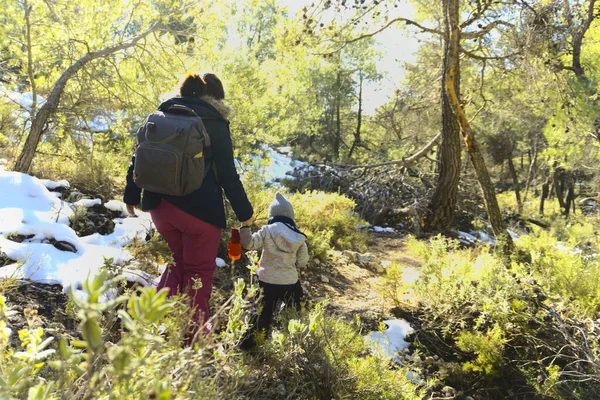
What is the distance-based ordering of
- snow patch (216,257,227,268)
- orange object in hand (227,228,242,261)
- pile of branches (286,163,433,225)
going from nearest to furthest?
1. orange object in hand (227,228,242,261)
2. snow patch (216,257,227,268)
3. pile of branches (286,163,433,225)

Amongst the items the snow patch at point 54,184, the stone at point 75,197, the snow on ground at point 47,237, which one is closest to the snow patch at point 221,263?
the snow on ground at point 47,237

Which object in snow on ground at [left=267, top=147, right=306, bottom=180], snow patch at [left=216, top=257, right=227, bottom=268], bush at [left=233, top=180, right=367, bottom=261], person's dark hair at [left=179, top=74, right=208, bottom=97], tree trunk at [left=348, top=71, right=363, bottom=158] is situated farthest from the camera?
tree trunk at [left=348, top=71, right=363, bottom=158]

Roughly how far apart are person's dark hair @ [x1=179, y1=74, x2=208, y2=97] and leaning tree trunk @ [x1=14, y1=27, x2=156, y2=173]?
2.56 meters

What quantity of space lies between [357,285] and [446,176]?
318cm

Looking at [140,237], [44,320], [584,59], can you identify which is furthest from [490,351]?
[584,59]

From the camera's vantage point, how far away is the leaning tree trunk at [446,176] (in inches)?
245

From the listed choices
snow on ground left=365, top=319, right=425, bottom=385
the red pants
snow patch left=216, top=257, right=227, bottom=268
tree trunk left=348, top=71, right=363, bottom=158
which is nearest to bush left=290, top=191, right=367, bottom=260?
snow patch left=216, top=257, right=227, bottom=268

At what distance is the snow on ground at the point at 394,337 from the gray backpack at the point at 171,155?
65.5 inches

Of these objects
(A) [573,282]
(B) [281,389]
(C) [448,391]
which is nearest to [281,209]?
(B) [281,389]

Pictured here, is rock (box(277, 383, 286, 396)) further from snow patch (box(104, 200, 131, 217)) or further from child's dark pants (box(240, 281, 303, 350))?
snow patch (box(104, 200, 131, 217))

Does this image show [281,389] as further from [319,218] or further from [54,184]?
[319,218]

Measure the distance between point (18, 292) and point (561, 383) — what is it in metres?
3.47

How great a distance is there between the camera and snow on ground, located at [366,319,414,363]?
8.76 ft

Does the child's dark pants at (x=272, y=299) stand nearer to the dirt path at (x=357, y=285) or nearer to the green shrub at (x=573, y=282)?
the dirt path at (x=357, y=285)
